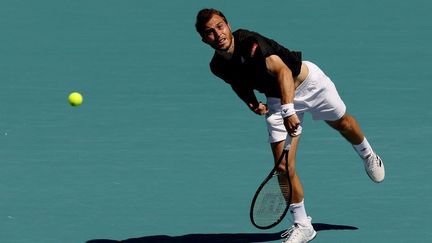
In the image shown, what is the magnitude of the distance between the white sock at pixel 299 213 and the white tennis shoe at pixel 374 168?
3.68 feet

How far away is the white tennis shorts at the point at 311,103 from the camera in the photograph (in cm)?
834

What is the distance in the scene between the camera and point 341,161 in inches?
397

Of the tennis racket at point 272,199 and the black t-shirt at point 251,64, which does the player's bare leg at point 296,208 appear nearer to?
the tennis racket at point 272,199

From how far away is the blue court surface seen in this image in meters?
8.75

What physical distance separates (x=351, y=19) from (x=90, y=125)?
564cm

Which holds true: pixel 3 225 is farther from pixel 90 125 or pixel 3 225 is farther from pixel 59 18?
pixel 59 18

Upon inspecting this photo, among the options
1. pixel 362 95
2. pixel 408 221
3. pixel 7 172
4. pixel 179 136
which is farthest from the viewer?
pixel 362 95

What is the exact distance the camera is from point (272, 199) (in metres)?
8.14

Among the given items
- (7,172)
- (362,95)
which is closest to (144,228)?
(7,172)

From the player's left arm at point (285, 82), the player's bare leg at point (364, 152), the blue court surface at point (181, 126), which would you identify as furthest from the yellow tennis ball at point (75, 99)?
the player's left arm at point (285, 82)

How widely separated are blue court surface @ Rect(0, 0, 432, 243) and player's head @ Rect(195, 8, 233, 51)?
131 cm

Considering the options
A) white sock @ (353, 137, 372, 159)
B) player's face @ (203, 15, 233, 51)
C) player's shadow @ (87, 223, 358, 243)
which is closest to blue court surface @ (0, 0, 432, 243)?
player's shadow @ (87, 223, 358, 243)

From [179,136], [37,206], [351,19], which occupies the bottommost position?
[37,206]

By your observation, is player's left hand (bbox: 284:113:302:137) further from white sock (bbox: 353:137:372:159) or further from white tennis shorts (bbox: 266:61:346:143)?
white sock (bbox: 353:137:372:159)
